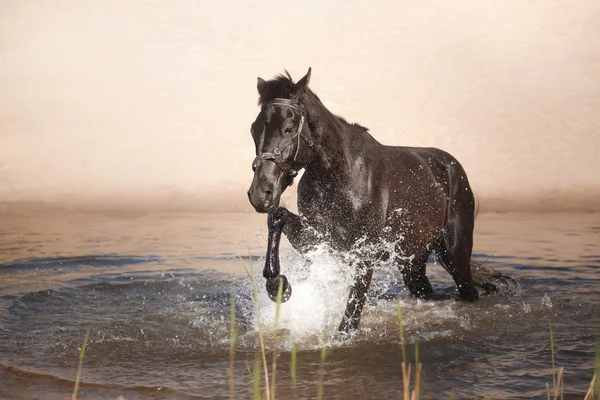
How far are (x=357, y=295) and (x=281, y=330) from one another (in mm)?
1139

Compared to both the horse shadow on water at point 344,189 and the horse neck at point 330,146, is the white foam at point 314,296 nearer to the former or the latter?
the horse shadow on water at point 344,189

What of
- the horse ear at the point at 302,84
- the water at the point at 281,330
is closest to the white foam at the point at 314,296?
the water at the point at 281,330

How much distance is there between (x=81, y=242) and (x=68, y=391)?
957 cm

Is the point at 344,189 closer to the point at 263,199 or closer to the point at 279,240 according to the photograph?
the point at 279,240

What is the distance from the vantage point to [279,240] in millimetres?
5453

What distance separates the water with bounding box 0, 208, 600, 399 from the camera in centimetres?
466

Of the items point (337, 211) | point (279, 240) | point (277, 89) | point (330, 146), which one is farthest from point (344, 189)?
point (277, 89)

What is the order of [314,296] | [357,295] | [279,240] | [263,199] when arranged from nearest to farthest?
1. [263,199]
2. [279,240]
3. [357,295]
4. [314,296]

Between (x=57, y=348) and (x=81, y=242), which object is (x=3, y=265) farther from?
(x=57, y=348)

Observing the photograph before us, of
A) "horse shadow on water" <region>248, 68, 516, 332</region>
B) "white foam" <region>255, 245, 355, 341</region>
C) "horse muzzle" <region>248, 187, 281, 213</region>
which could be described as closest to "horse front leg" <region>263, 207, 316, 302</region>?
"horse shadow on water" <region>248, 68, 516, 332</region>

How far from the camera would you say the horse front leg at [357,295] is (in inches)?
220

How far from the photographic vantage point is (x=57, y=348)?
580 centimetres

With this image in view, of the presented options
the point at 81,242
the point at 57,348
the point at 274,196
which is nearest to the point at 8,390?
the point at 57,348

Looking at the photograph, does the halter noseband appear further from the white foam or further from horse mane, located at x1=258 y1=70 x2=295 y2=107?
the white foam
